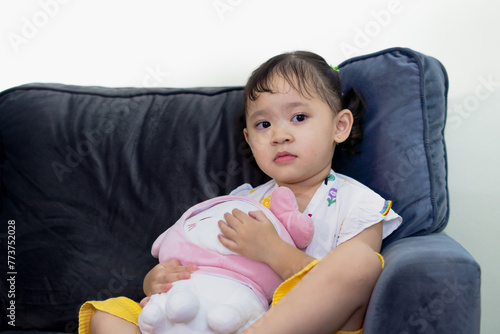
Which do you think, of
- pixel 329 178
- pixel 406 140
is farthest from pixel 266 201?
pixel 406 140

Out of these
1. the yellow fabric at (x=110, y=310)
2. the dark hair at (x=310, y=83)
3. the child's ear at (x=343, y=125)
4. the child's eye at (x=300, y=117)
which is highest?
the dark hair at (x=310, y=83)

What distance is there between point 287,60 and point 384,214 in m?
0.49

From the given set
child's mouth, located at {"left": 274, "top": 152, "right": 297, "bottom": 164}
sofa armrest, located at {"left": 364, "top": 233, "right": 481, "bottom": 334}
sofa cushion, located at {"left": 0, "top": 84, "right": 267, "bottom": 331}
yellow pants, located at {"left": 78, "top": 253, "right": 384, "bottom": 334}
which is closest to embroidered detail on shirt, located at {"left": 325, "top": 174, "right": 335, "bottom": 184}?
child's mouth, located at {"left": 274, "top": 152, "right": 297, "bottom": 164}

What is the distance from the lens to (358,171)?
1305mm

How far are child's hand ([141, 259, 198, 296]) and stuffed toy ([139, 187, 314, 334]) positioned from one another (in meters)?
0.02

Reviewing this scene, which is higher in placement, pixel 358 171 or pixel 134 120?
pixel 134 120

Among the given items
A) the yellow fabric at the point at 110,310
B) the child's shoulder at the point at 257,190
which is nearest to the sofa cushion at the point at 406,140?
the child's shoulder at the point at 257,190

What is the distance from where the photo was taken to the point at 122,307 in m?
1.05

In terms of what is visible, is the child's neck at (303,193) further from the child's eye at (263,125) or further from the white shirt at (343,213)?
the child's eye at (263,125)

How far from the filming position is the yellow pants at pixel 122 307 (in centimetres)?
95

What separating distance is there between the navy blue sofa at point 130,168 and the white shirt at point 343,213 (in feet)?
0.19

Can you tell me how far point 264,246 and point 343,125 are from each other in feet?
1.46

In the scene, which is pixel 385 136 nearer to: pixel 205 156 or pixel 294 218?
pixel 294 218

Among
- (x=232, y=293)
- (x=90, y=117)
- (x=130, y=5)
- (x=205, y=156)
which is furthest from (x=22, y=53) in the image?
(x=232, y=293)
